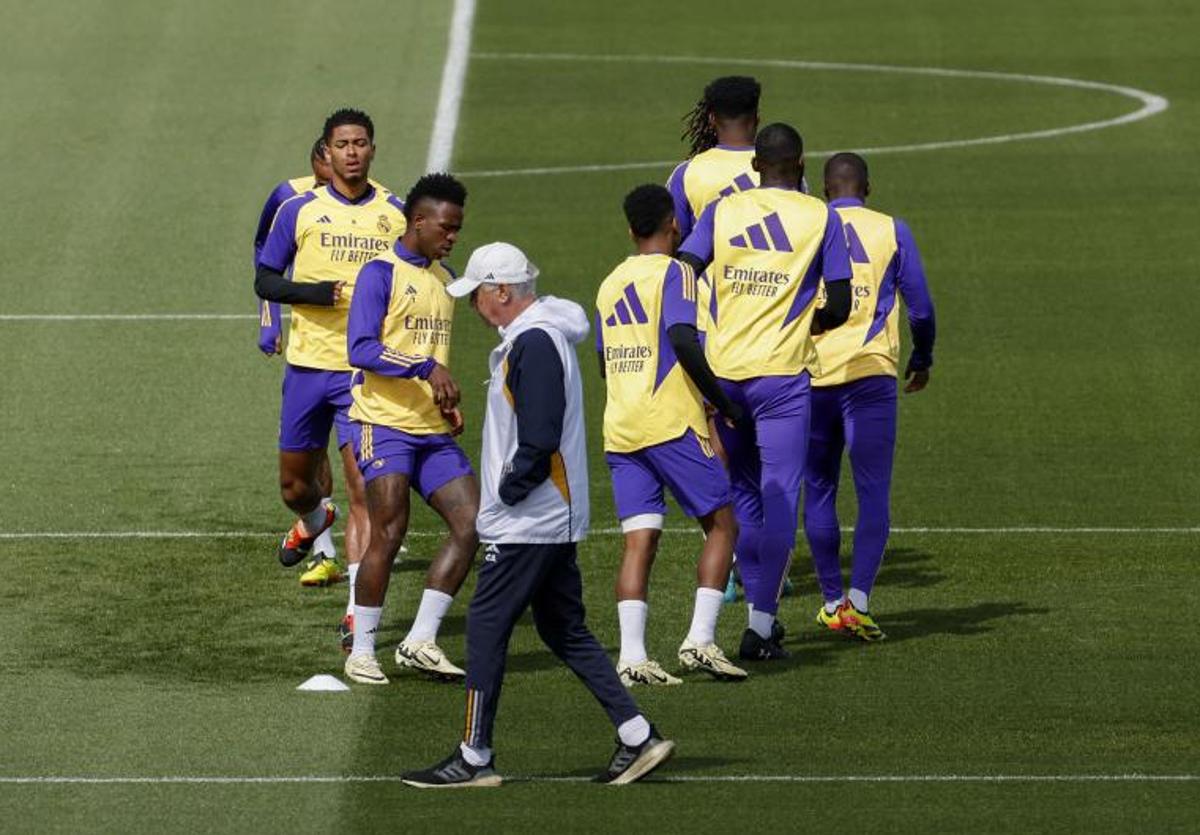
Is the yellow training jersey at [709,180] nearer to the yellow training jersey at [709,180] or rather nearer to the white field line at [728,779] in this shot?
the yellow training jersey at [709,180]

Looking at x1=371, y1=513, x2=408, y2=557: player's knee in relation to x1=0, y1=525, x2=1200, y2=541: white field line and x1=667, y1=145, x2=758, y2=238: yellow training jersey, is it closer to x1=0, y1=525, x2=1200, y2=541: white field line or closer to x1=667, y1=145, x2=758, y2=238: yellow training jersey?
x1=667, y1=145, x2=758, y2=238: yellow training jersey

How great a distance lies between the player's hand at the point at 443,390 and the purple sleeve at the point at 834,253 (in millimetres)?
1946

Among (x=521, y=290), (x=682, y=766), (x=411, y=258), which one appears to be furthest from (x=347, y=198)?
(x=682, y=766)

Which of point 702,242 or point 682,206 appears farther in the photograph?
point 682,206

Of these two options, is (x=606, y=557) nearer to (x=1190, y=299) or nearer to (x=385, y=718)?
(x=385, y=718)

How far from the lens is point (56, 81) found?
31.3 meters

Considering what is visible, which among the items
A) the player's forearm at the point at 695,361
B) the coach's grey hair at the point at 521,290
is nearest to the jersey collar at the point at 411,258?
the player's forearm at the point at 695,361

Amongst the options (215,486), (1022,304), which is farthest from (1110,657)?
(1022,304)

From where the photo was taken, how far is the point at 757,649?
13.3 m

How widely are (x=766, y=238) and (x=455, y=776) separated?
3.54m

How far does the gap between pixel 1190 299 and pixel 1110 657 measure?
10175 millimetres

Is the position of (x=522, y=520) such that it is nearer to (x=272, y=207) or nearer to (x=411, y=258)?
(x=411, y=258)

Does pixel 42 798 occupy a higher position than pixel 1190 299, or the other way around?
pixel 1190 299

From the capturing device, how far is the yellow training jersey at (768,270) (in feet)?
43.1
